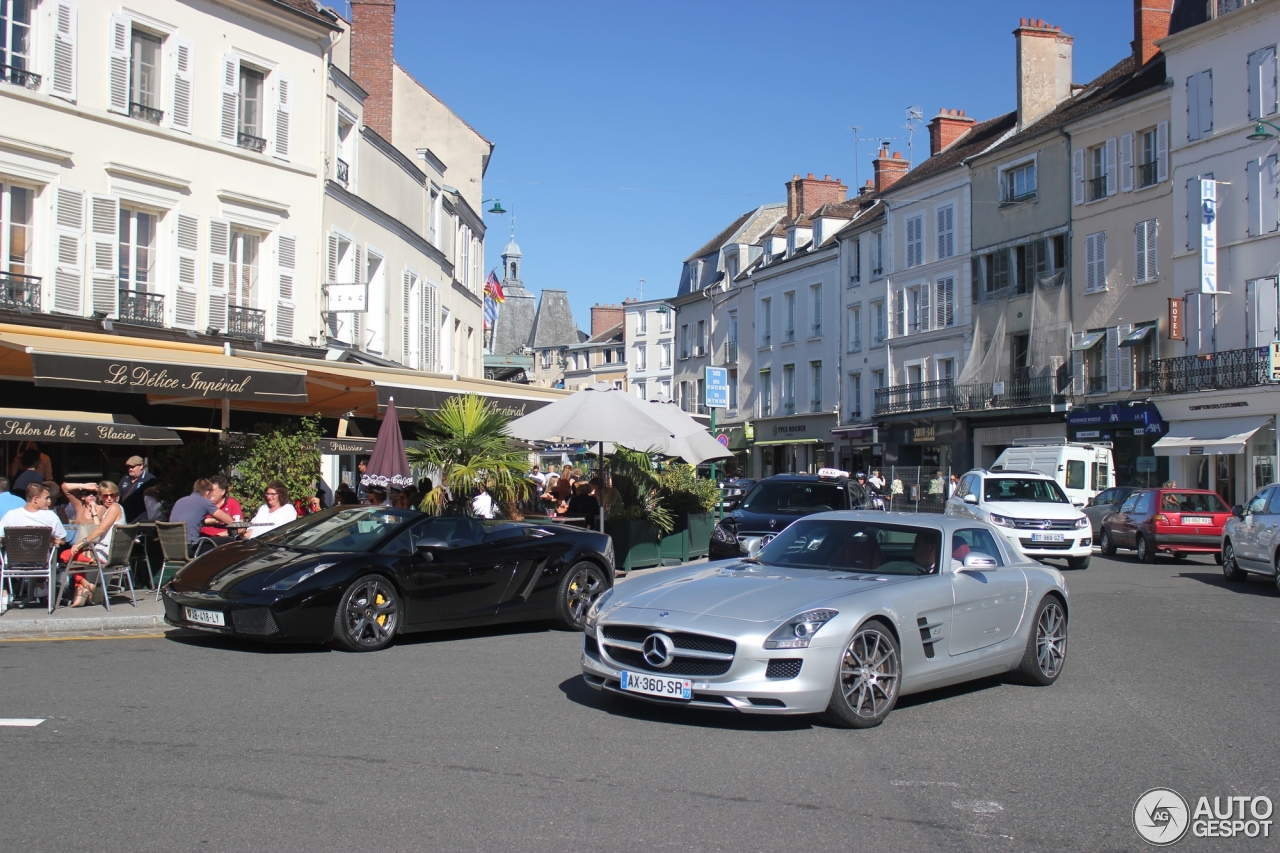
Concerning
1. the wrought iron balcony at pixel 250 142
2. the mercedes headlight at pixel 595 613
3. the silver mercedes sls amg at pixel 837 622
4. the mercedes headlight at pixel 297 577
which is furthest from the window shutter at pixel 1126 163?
the mercedes headlight at pixel 595 613

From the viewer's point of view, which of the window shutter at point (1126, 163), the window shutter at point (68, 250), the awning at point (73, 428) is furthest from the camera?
the window shutter at point (1126, 163)

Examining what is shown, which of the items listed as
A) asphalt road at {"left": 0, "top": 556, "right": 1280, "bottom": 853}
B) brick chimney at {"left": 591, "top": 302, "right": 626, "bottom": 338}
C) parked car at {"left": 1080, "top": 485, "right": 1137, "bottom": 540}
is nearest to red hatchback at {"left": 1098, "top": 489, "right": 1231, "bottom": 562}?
parked car at {"left": 1080, "top": 485, "right": 1137, "bottom": 540}

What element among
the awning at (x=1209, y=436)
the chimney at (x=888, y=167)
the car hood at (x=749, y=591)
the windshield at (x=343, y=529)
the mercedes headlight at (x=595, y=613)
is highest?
the chimney at (x=888, y=167)

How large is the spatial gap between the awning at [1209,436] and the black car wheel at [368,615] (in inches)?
1094

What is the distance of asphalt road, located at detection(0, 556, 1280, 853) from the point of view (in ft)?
16.1

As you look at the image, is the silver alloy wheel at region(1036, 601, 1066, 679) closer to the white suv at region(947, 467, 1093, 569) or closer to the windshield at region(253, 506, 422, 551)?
the windshield at region(253, 506, 422, 551)

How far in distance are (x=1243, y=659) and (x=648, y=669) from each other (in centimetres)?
612

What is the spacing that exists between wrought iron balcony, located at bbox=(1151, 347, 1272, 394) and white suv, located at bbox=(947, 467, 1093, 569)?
1266 centimetres

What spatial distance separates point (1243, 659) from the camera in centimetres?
1017

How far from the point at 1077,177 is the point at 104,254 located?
99.4 ft

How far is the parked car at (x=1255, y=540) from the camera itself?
16.5 m

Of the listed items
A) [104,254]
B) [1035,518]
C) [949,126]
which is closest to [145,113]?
[104,254]

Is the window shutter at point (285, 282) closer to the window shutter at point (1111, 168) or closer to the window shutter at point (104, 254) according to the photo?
the window shutter at point (104, 254)

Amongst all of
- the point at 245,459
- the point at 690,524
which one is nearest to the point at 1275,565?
the point at 690,524
